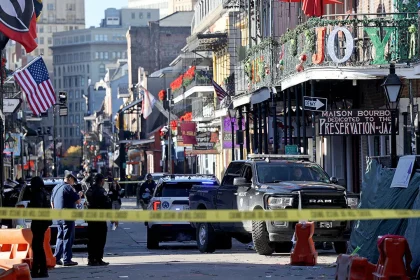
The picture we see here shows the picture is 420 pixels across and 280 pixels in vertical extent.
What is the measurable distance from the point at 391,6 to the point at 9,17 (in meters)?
9.90

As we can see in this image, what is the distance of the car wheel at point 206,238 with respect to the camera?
82.4 feet

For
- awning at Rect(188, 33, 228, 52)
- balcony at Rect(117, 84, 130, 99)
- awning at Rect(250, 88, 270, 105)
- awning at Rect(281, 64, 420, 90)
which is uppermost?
balcony at Rect(117, 84, 130, 99)

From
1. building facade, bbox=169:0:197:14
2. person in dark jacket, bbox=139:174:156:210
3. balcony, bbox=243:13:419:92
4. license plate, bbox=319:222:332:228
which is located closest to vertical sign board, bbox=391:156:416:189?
license plate, bbox=319:222:332:228

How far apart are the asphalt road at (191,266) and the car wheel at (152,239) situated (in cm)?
19

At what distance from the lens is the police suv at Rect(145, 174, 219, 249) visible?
89.9 feet

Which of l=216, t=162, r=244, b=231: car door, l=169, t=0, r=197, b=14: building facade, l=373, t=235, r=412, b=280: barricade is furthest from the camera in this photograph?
l=169, t=0, r=197, b=14: building facade

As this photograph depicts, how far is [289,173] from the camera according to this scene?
24172 mm

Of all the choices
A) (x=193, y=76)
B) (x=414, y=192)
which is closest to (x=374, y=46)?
(x=414, y=192)

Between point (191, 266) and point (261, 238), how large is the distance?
7.37ft

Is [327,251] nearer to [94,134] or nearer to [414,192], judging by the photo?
[414,192]

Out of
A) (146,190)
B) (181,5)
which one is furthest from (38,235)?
(181,5)

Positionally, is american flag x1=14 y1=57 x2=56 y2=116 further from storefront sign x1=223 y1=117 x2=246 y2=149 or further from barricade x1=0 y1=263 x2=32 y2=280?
barricade x1=0 y1=263 x2=32 y2=280

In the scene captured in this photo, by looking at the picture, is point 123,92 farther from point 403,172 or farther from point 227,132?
point 403,172

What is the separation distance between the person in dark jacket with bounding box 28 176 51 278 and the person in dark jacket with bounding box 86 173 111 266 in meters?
2.38
